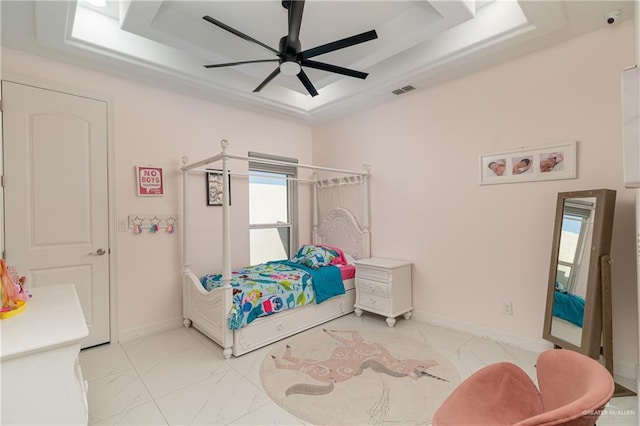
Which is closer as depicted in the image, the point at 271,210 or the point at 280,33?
the point at 280,33

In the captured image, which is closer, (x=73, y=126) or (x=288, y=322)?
(x=73, y=126)

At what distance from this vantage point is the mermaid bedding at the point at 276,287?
2.60 m

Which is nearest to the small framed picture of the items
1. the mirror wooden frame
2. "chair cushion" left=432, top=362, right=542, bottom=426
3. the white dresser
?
the white dresser

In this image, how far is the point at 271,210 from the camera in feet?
14.0

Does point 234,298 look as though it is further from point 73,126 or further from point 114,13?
point 114,13

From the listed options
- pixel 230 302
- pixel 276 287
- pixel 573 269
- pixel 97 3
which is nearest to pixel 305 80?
pixel 97 3

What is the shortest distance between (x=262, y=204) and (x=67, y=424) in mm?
3129

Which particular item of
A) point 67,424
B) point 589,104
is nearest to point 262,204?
point 67,424

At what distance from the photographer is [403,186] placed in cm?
353

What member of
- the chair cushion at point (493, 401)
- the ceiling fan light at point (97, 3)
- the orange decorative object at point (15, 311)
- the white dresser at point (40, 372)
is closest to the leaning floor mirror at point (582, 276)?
the chair cushion at point (493, 401)

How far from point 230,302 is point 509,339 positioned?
2566mm

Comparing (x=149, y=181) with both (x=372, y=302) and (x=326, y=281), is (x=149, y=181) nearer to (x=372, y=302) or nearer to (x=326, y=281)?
(x=326, y=281)

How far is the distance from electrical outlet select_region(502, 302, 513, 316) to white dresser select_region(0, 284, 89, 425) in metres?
3.13

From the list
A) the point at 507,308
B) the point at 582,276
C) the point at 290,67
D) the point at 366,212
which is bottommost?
the point at 507,308
